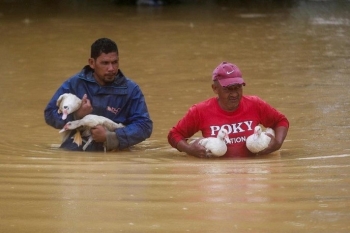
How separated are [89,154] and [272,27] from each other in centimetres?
1107

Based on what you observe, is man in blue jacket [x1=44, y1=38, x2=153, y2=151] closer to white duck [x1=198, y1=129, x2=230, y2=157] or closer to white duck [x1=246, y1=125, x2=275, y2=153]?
white duck [x1=198, y1=129, x2=230, y2=157]

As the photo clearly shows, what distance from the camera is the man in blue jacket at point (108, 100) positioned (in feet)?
22.8

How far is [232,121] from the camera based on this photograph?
6.68m

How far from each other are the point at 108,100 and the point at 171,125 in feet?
4.96

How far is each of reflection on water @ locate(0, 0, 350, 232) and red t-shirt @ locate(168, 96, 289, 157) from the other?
19cm

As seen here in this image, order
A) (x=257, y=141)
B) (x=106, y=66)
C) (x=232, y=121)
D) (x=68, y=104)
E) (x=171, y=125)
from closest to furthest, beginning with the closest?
(x=257, y=141), (x=232, y=121), (x=68, y=104), (x=106, y=66), (x=171, y=125)

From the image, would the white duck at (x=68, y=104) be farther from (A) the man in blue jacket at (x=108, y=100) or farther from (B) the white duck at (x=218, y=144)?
Answer: (B) the white duck at (x=218, y=144)

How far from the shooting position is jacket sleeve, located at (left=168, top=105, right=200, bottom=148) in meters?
6.73

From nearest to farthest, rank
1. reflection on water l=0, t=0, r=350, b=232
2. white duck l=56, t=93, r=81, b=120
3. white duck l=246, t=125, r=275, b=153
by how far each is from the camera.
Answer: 1. reflection on water l=0, t=0, r=350, b=232
2. white duck l=246, t=125, r=275, b=153
3. white duck l=56, t=93, r=81, b=120

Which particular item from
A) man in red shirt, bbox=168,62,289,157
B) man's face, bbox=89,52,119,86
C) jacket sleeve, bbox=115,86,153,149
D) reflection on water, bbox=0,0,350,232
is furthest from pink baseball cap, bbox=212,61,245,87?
man's face, bbox=89,52,119,86

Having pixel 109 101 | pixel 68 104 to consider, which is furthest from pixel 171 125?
pixel 68 104

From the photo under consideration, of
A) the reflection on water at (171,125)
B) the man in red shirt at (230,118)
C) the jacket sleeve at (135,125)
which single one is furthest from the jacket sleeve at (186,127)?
the jacket sleeve at (135,125)

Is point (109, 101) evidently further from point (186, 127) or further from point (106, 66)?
point (186, 127)

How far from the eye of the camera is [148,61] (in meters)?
13.1
